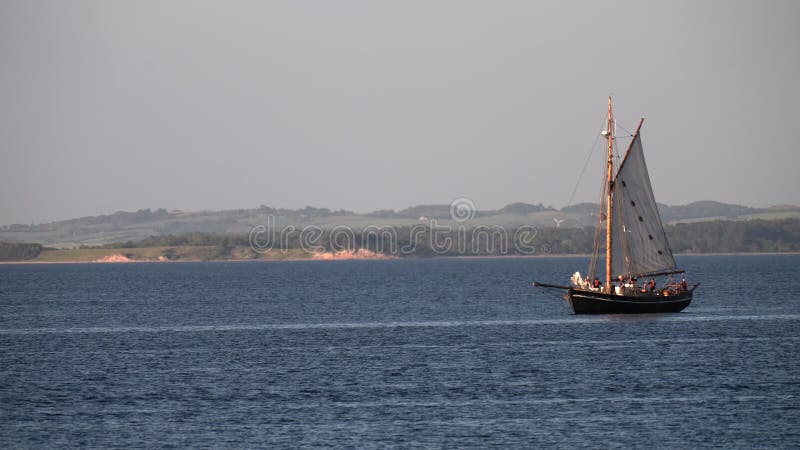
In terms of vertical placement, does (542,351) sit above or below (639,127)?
below

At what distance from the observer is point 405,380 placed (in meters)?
60.1

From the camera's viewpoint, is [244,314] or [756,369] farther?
[244,314]

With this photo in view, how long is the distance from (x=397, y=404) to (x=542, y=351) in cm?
2213

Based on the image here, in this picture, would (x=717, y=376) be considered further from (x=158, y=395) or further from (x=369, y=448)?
(x=158, y=395)

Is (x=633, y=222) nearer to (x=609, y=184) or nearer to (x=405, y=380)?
(x=609, y=184)

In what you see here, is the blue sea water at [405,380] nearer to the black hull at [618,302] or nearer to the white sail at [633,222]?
the black hull at [618,302]

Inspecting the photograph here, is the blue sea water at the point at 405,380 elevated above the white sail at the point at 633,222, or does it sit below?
below

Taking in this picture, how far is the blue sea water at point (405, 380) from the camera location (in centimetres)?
4572

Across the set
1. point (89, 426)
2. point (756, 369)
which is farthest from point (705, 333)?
point (89, 426)

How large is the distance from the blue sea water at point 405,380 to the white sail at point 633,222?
481 centimetres

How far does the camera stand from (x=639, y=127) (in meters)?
94.5

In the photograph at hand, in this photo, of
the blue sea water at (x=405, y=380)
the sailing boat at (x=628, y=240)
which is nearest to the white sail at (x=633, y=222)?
the sailing boat at (x=628, y=240)

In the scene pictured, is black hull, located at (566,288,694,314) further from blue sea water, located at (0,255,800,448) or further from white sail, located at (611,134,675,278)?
white sail, located at (611,134,675,278)

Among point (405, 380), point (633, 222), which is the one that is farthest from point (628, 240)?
point (405, 380)
